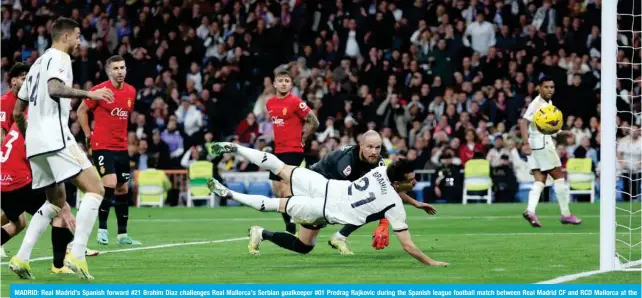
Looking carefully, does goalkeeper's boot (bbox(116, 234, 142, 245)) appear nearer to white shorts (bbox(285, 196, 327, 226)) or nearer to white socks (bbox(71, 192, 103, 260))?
white shorts (bbox(285, 196, 327, 226))

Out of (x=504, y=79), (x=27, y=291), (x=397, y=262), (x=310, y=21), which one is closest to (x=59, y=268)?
(x=27, y=291)

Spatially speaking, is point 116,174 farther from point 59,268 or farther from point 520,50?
point 520,50

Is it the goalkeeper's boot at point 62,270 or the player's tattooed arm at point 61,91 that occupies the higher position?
the player's tattooed arm at point 61,91

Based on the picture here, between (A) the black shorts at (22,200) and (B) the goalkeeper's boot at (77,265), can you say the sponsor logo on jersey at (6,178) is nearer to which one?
(A) the black shorts at (22,200)

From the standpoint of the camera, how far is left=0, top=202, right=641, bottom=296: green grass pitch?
10.6 meters

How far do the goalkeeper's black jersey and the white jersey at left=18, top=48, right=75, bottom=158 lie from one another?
377cm

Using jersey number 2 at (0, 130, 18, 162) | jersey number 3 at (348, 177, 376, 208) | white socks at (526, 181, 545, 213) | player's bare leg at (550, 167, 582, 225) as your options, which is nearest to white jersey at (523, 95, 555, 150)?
player's bare leg at (550, 167, 582, 225)

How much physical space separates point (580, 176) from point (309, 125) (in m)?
11.7

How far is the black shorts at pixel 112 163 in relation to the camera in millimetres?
15188

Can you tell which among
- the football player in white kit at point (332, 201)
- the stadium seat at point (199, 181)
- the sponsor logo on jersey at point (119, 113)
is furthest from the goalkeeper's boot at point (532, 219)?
the stadium seat at point (199, 181)

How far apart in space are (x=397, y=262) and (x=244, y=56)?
1936cm

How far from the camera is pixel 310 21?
32.0 m

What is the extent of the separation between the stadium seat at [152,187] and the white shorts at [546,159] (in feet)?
38.9

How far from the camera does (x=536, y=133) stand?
60.8 ft
